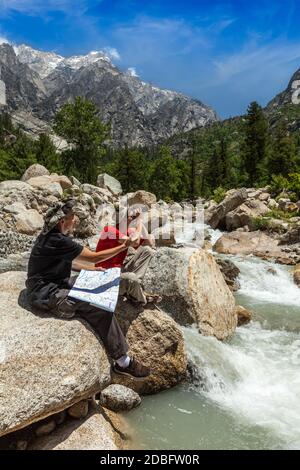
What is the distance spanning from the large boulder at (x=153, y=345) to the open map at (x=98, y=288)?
1799 mm

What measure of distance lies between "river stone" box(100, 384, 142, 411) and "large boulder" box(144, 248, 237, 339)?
3353mm

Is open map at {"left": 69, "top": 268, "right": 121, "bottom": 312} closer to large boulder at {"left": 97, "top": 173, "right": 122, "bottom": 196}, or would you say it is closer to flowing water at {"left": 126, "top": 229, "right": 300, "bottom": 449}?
flowing water at {"left": 126, "top": 229, "right": 300, "bottom": 449}

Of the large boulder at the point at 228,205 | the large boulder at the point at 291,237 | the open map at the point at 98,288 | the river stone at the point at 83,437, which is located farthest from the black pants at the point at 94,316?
the large boulder at the point at 228,205

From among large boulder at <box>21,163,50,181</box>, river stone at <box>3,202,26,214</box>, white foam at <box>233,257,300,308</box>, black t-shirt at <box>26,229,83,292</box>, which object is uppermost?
large boulder at <box>21,163,50,181</box>

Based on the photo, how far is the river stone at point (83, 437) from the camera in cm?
606

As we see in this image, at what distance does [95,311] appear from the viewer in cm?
684

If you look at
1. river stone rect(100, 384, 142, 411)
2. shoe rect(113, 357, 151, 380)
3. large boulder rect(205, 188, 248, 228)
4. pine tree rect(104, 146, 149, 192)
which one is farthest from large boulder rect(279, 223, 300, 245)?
pine tree rect(104, 146, 149, 192)

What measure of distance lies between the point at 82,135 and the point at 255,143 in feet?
88.7

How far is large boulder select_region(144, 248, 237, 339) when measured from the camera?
36.3 feet

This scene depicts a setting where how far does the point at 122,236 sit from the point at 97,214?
2714 centimetres

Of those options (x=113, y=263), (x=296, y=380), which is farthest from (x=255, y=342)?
(x=113, y=263)
